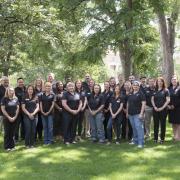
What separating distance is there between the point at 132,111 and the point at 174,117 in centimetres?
157

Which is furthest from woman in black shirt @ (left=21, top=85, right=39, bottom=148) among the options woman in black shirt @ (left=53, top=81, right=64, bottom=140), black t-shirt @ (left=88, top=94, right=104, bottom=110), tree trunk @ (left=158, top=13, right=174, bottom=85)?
tree trunk @ (left=158, top=13, right=174, bottom=85)

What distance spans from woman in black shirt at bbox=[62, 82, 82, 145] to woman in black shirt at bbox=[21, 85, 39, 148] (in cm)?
84

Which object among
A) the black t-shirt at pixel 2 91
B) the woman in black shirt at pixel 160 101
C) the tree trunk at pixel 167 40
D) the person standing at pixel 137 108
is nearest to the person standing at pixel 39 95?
the black t-shirt at pixel 2 91

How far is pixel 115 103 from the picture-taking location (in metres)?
12.0

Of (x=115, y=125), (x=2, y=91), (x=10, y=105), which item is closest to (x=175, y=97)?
(x=115, y=125)

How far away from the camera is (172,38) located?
22.9 meters

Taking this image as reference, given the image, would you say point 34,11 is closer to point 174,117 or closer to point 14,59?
point 174,117

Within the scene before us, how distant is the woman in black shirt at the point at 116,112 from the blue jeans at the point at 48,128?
169cm

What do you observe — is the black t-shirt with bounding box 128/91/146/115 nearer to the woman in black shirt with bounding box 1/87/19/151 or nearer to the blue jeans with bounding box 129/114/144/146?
the blue jeans with bounding box 129/114/144/146

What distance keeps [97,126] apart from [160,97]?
6.67ft

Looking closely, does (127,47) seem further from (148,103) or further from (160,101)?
(160,101)

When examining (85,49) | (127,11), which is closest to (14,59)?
(85,49)

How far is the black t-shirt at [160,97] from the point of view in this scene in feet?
38.6

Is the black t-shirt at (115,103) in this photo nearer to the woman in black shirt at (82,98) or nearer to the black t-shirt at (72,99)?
the woman in black shirt at (82,98)
